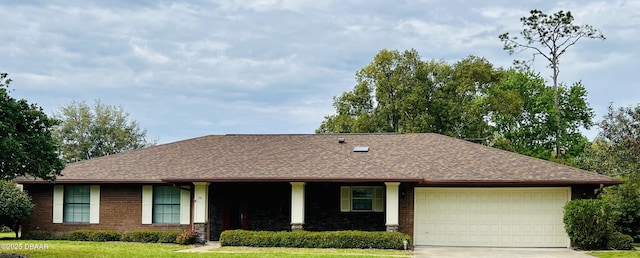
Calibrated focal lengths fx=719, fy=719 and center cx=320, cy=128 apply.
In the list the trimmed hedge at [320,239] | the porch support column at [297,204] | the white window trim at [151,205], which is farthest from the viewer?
the white window trim at [151,205]

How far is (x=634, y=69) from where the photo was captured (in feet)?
115

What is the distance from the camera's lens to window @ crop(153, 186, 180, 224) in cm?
2411

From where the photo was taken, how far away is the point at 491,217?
22.8 metres

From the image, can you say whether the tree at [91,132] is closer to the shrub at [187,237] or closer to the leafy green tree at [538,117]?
the leafy green tree at [538,117]

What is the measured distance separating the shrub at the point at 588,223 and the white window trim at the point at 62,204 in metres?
15.3

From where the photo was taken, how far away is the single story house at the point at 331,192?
2236 centimetres

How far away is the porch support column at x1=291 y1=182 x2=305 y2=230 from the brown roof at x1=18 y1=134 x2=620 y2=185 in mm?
373

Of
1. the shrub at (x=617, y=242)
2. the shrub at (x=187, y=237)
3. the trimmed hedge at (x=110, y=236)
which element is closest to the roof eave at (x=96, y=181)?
the trimmed hedge at (x=110, y=236)

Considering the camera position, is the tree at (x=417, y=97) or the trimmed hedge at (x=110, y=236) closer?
the trimmed hedge at (x=110, y=236)

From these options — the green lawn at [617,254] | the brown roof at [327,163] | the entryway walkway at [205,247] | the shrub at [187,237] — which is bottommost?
the entryway walkway at [205,247]

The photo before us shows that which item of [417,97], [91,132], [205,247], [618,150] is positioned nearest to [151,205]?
[205,247]

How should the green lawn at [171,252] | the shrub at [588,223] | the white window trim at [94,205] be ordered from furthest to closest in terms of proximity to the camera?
A: 1. the white window trim at [94,205]
2. the shrub at [588,223]
3. the green lawn at [171,252]

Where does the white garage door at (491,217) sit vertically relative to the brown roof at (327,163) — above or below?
below

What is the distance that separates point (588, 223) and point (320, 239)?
26.0 ft
